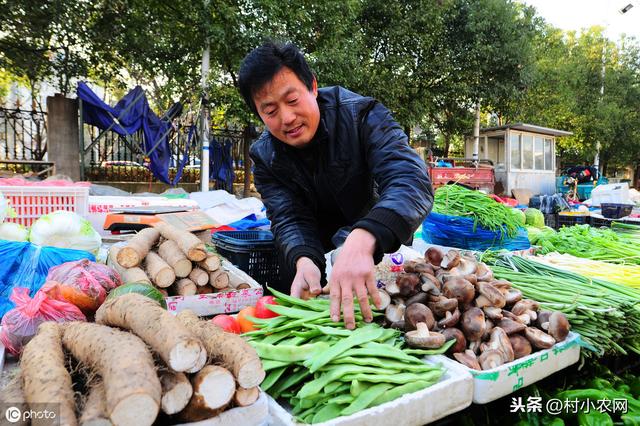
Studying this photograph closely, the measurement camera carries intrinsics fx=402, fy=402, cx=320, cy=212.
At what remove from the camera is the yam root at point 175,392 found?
1.14m

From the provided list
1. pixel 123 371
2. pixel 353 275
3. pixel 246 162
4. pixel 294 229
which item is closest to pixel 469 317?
pixel 353 275

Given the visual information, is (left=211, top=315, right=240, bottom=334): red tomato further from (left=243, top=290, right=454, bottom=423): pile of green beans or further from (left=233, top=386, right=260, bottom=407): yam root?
(left=233, top=386, right=260, bottom=407): yam root

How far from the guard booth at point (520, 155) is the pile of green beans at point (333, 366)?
16.7 meters

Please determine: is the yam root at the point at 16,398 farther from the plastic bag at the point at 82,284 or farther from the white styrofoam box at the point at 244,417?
the plastic bag at the point at 82,284

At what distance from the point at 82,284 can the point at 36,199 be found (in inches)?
92.3

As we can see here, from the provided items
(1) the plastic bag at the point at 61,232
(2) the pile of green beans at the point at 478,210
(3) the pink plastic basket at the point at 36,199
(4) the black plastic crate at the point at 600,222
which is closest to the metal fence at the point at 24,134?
(3) the pink plastic basket at the point at 36,199

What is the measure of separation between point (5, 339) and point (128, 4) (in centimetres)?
1122

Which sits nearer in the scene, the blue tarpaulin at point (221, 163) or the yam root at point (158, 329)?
the yam root at point (158, 329)

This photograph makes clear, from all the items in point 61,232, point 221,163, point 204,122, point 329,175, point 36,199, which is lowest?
point 61,232

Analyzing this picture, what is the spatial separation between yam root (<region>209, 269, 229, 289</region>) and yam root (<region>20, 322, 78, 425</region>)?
5.11 feet

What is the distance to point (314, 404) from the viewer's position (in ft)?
4.89

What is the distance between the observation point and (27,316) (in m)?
1.81

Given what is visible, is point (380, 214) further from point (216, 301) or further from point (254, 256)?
point (254, 256)

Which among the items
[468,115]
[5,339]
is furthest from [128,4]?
[468,115]
